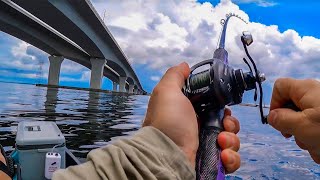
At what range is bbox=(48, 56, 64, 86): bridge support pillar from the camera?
48.6 meters

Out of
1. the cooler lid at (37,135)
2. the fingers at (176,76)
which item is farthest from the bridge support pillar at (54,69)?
the fingers at (176,76)

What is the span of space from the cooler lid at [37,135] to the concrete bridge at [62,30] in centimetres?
2011

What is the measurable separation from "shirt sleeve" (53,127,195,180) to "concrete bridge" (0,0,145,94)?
24041mm

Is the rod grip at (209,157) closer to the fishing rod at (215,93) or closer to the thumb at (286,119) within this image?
the fishing rod at (215,93)

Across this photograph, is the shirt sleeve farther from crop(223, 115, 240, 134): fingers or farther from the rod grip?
crop(223, 115, 240, 134): fingers

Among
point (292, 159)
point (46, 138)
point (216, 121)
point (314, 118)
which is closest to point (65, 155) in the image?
point (46, 138)

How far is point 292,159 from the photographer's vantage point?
9.84 m

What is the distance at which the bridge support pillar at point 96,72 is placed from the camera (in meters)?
46.3

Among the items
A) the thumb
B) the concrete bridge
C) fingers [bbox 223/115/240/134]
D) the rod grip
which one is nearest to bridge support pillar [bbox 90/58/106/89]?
the concrete bridge

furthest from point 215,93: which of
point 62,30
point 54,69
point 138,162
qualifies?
point 54,69

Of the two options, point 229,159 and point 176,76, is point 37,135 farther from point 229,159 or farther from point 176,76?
point 229,159

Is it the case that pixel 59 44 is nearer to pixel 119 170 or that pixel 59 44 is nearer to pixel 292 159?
pixel 292 159

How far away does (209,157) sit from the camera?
64.0 inches

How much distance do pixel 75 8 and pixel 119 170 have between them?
90.0 ft
